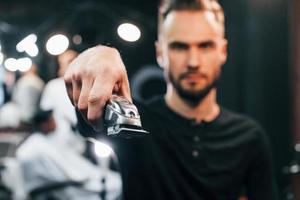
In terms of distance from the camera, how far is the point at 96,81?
0.46 meters

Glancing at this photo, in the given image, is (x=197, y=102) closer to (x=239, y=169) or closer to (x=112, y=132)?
(x=239, y=169)

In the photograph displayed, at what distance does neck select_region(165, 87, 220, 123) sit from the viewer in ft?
4.93

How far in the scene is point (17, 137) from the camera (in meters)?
1.75

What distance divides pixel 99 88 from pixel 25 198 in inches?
53.9

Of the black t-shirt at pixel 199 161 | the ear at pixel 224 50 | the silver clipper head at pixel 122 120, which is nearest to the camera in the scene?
the silver clipper head at pixel 122 120

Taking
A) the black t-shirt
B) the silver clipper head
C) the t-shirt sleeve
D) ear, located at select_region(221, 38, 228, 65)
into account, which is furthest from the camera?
ear, located at select_region(221, 38, 228, 65)

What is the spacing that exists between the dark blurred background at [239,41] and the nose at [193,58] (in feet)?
0.65

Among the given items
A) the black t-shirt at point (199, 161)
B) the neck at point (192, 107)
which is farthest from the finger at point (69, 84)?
the neck at point (192, 107)

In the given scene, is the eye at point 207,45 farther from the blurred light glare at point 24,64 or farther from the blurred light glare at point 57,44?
the blurred light glare at point 24,64

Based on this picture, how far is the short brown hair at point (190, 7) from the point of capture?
5.03 feet

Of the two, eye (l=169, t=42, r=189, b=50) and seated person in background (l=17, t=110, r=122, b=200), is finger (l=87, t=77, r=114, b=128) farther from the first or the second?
seated person in background (l=17, t=110, r=122, b=200)

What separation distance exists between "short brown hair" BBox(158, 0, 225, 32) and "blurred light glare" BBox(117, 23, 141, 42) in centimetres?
9

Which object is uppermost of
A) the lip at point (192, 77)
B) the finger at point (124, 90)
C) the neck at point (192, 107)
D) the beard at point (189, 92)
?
the finger at point (124, 90)

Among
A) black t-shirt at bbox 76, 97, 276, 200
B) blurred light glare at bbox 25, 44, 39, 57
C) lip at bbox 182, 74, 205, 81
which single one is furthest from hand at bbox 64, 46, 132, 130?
blurred light glare at bbox 25, 44, 39, 57
